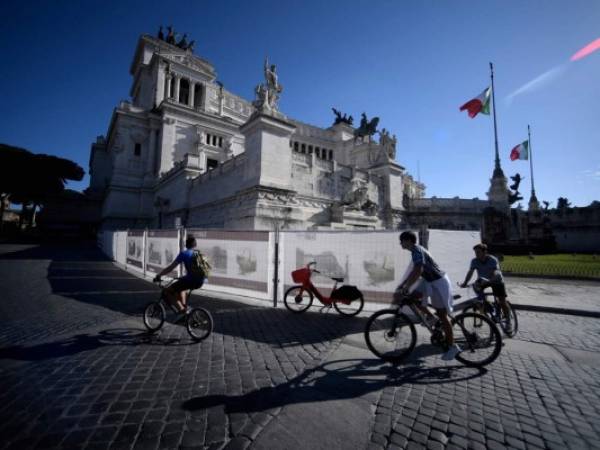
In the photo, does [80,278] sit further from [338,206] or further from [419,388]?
[338,206]

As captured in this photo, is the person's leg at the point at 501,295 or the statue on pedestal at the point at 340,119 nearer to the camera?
the person's leg at the point at 501,295

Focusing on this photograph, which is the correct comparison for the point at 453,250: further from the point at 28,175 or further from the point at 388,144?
the point at 28,175

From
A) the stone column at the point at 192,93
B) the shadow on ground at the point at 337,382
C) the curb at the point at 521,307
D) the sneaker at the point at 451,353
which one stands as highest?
the stone column at the point at 192,93

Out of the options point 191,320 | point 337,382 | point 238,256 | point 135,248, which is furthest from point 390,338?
point 135,248

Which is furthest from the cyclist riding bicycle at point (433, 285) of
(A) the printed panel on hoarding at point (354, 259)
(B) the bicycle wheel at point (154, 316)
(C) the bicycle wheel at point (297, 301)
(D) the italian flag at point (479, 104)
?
(D) the italian flag at point (479, 104)

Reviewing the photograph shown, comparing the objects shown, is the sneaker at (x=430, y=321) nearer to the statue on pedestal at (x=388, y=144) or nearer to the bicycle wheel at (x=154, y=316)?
the bicycle wheel at (x=154, y=316)

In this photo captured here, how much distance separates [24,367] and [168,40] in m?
63.4

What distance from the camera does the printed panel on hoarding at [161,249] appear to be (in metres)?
10.1

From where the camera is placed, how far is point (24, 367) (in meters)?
3.64

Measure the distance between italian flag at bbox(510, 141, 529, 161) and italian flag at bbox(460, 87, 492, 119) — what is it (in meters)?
9.75

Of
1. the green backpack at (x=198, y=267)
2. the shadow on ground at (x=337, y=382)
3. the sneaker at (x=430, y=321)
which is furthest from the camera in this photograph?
the green backpack at (x=198, y=267)

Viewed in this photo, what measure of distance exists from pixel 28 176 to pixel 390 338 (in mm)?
62015

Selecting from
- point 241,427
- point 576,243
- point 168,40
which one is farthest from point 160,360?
point 168,40

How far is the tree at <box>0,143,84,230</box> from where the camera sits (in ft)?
136
